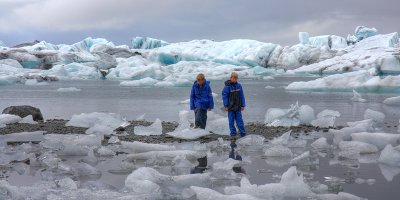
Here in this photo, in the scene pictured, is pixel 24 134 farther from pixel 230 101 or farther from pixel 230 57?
pixel 230 57

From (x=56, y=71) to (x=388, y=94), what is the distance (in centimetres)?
3745

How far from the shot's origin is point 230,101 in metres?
9.92

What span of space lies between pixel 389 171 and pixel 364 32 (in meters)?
93.8

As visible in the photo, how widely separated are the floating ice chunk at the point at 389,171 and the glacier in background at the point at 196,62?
79.3 feet

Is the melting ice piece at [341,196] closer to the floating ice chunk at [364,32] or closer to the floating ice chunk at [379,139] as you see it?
the floating ice chunk at [379,139]

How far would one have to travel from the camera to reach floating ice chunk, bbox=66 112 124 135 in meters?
10.8

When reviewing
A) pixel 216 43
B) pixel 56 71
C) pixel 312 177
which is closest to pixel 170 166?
pixel 312 177

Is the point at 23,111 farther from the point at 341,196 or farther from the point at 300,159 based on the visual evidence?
the point at 341,196

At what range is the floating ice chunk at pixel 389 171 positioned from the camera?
623 centimetres

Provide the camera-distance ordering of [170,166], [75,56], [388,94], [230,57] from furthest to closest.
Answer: [230,57] < [75,56] < [388,94] < [170,166]

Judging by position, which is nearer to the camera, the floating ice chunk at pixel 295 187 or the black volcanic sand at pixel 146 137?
the floating ice chunk at pixel 295 187

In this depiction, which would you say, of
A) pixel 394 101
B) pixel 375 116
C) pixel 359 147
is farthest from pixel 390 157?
pixel 394 101

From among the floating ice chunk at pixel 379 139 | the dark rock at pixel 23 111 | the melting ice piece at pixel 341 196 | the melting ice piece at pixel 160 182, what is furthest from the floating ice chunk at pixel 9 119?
the melting ice piece at pixel 341 196

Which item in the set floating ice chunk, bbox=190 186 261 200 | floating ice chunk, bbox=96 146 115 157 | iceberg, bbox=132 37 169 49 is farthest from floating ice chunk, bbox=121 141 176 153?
iceberg, bbox=132 37 169 49
